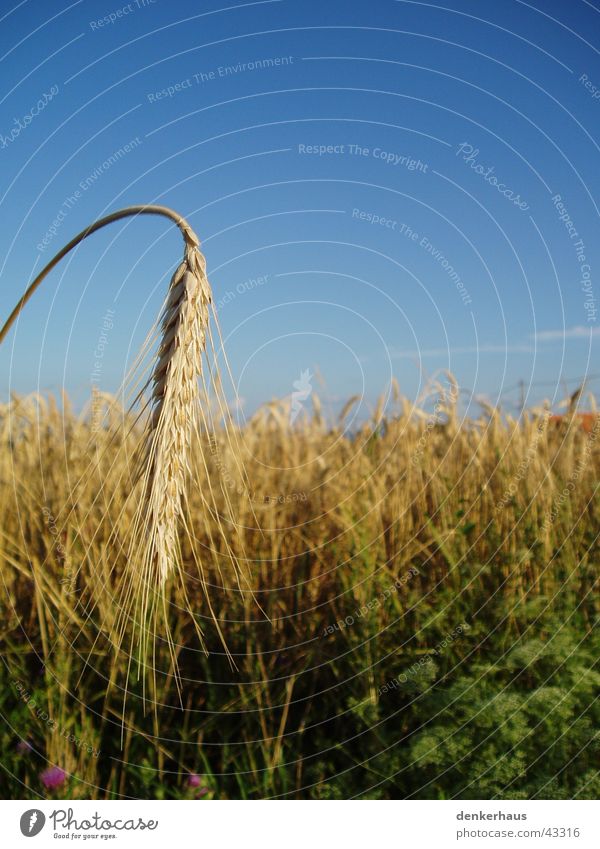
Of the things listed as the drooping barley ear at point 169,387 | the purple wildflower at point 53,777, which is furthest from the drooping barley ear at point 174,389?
the purple wildflower at point 53,777

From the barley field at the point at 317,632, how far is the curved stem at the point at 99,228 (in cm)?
39

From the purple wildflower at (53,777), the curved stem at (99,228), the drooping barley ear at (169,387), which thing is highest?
the curved stem at (99,228)

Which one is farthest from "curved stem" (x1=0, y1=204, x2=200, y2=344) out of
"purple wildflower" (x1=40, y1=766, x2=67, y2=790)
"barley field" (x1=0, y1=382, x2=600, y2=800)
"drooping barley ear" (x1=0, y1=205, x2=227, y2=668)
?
"purple wildflower" (x1=40, y1=766, x2=67, y2=790)

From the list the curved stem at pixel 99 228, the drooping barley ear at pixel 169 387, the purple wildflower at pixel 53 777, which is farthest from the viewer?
the purple wildflower at pixel 53 777

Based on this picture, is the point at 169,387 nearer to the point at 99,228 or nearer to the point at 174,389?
the point at 174,389

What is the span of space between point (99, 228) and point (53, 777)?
4.75 ft

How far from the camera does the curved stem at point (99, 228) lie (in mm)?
1470

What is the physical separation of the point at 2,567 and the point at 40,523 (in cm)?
24

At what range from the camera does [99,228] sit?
1.62m

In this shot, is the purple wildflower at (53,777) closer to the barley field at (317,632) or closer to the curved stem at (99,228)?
the barley field at (317,632)

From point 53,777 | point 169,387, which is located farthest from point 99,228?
point 53,777

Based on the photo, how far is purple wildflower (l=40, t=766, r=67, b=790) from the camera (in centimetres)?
192
